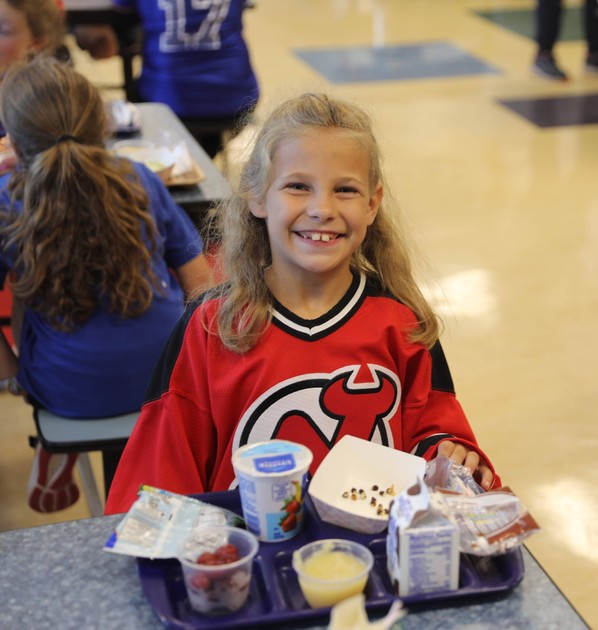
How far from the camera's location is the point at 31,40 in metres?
2.90

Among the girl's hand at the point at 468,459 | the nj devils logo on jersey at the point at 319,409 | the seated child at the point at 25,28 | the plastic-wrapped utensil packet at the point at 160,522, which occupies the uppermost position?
the seated child at the point at 25,28

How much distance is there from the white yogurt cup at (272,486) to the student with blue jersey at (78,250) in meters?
0.98

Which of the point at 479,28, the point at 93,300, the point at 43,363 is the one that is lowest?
the point at 479,28

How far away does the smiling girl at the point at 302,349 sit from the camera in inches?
58.5

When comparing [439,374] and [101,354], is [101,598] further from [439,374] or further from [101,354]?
[101,354]

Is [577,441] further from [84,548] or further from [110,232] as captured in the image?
[84,548]

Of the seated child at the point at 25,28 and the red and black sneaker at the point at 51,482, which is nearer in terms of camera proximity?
the red and black sneaker at the point at 51,482

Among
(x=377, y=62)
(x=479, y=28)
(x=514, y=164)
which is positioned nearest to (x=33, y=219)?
(x=514, y=164)

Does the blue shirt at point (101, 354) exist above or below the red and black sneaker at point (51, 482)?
above

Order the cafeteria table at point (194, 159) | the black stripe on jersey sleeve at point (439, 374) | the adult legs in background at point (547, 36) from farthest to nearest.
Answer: the adult legs in background at point (547, 36)
the cafeteria table at point (194, 159)
the black stripe on jersey sleeve at point (439, 374)

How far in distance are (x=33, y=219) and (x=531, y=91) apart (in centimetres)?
477

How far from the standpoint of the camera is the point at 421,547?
109 cm

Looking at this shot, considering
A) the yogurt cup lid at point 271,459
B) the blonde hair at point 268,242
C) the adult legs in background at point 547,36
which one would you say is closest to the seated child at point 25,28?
the blonde hair at point 268,242

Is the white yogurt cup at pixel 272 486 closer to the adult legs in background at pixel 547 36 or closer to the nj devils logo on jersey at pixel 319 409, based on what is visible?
the nj devils logo on jersey at pixel 319 409
